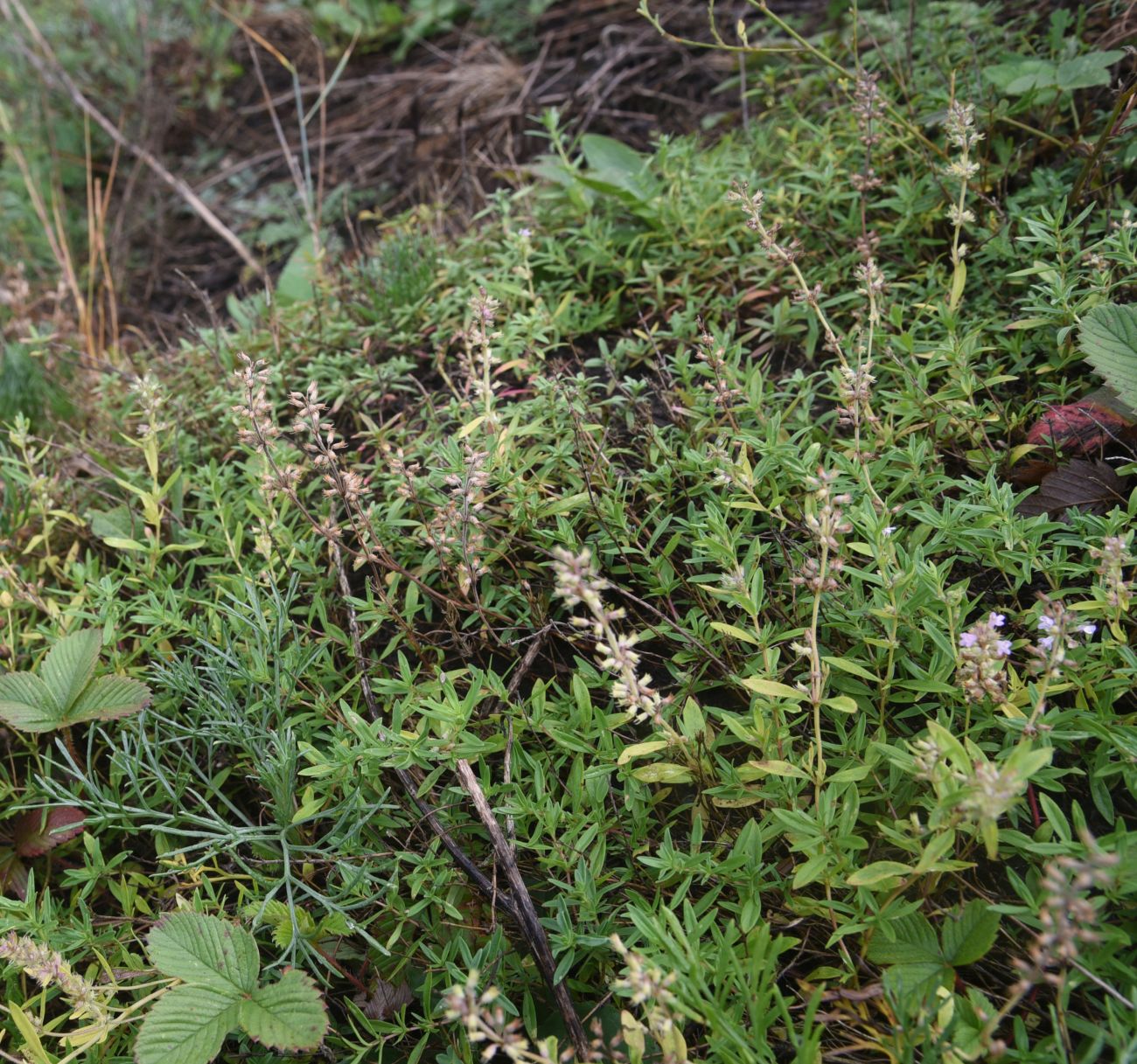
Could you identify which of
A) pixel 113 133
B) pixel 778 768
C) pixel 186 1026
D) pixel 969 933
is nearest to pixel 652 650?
pixel 778 768

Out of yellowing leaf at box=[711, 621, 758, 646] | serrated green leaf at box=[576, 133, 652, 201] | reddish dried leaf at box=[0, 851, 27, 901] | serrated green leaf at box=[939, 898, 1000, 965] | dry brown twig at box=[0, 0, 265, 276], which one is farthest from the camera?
dry brown twig at box=[0, 0, 265, 276]

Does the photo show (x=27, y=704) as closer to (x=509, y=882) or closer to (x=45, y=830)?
(x=45, y=830)

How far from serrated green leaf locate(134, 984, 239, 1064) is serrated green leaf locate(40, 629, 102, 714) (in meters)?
0.77

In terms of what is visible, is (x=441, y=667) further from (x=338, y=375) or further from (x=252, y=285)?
(x=252, y=285)

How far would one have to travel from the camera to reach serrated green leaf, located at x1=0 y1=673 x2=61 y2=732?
2086 millimetres

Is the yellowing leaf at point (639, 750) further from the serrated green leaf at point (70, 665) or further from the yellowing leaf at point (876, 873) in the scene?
the serrated green leaf at point (70, 665)

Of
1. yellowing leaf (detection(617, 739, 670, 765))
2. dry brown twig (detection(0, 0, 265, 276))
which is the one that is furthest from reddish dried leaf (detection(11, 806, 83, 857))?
dry brown twig (detection(0, 0, 265, 276))

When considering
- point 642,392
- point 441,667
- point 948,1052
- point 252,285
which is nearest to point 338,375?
point 642,392

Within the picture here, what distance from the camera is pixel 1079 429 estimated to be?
206cm

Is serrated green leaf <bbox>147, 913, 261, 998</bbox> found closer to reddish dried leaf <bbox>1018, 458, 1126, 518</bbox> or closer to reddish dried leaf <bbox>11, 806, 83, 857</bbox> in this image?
reddish dried leaf <bbox>11, 806, 83, 857</bbox>

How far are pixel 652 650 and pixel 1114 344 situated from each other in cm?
120

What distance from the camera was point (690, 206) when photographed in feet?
9.76

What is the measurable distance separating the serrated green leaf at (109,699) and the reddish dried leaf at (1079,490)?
197 cm

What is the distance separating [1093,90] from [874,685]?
6.98 feet
